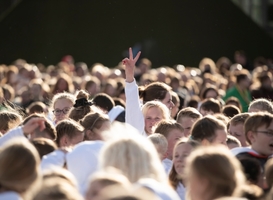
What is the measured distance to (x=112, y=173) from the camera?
5.54 metres

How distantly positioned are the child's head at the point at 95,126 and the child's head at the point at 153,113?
60.1 inches

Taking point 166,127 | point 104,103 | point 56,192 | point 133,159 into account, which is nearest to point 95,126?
point 166,127

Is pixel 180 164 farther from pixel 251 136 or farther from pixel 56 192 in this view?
pixel 56 192

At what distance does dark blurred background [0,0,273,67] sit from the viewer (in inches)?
1137

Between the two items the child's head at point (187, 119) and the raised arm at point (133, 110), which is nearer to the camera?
the raised arm at point (133, 110)

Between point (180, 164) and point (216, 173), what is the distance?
193 centimetres

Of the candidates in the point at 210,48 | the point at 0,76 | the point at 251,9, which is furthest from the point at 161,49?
the point at 0,76

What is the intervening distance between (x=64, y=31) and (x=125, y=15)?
2.10 meters

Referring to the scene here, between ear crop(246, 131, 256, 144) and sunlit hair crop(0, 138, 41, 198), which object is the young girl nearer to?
ear crop(246, 131, 256, 144)

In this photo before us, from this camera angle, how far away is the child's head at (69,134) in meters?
8.34

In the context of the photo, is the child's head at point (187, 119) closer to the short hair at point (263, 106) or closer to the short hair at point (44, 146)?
the short hair at point (263, 106)

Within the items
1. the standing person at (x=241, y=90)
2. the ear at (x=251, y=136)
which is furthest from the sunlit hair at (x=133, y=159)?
the standing person at (x=241, y=90)

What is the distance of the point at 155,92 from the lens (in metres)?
10.6

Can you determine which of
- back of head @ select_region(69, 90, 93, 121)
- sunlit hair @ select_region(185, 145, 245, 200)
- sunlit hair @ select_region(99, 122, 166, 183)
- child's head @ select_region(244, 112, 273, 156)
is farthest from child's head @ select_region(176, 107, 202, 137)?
sunlit hair @ select_region(185, 145, 245, 200)
